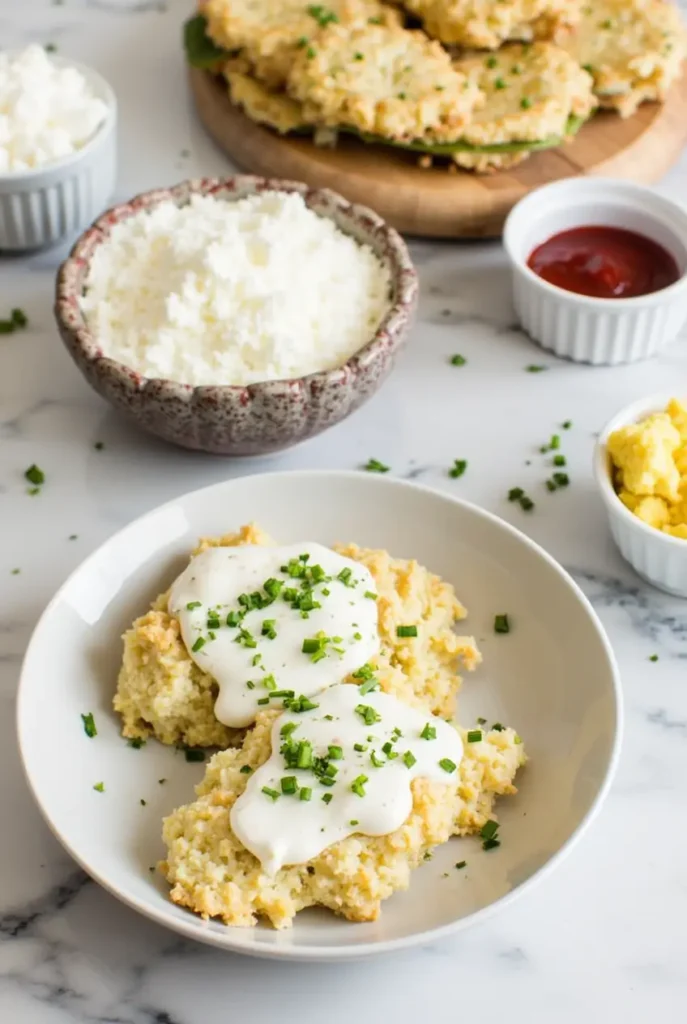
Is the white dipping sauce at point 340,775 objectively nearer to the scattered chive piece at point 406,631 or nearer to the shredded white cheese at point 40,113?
the scattered chive piece at point 406,631

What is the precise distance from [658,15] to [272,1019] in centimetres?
272

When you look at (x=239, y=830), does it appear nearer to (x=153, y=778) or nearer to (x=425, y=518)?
(x=153, y=778)

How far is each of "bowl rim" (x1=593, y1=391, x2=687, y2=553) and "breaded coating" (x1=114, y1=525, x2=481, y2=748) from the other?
391 mm

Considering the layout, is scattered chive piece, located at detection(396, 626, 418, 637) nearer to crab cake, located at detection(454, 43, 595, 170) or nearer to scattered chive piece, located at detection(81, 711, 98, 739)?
scattered chive piece, located at detection(81, 711, 98, 739)

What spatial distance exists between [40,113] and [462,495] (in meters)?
1.36

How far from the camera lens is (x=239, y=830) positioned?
6.35ft

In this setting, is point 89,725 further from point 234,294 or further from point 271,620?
point 234,294

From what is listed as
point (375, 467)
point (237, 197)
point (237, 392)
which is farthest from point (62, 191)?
point (375, 467)

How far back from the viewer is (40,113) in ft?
10.0

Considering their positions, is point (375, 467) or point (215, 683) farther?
point (375, 467)

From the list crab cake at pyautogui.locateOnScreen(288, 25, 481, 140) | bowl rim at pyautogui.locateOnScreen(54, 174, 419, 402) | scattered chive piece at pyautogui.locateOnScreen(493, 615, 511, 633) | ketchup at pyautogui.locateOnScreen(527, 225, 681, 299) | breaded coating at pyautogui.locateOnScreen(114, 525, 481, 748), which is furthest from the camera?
crab cake at pyautogui.locateOnScreen(288, 25, 481, 140)

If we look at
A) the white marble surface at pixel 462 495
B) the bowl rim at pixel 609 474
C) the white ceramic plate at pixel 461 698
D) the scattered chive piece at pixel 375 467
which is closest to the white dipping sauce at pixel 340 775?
the white ceramic plate at pixel 461 698

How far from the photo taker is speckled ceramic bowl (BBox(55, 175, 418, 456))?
2.53m

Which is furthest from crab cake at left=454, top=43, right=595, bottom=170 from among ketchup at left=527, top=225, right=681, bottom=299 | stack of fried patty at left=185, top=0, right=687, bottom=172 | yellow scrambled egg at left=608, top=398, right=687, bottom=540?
yellow scrambled egg at left=608, top=398, right=687, bottom=540
